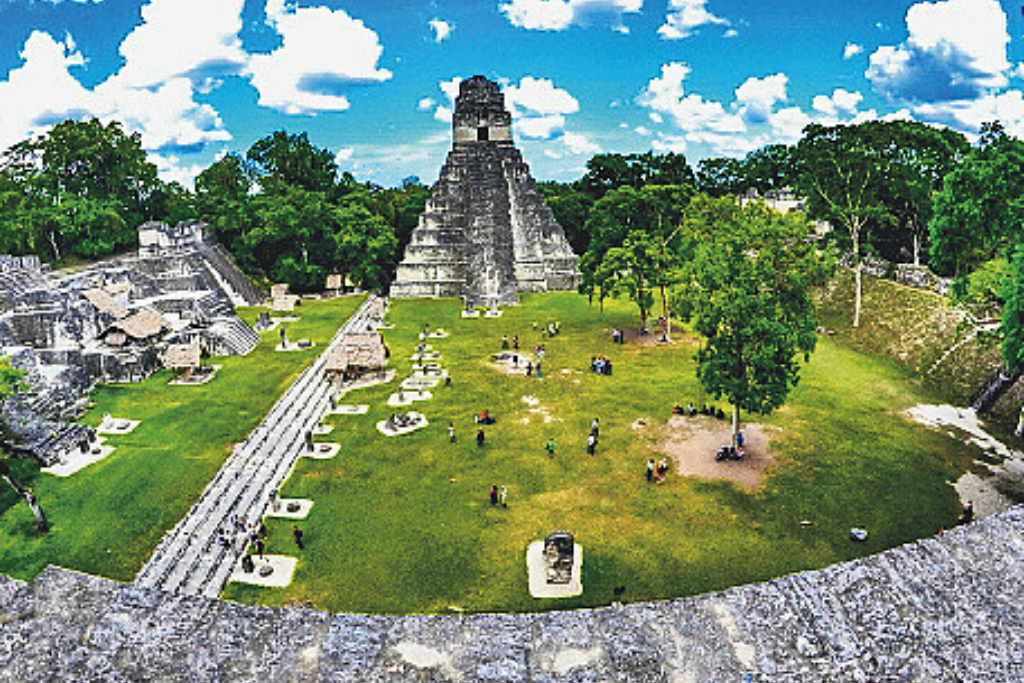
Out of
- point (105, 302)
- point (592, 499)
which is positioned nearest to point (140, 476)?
point (592, 499)

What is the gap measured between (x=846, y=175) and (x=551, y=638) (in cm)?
4008

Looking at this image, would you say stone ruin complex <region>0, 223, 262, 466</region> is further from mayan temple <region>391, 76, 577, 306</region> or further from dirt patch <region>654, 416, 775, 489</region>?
dirt patch <region>654, 416, 775, 489</region>

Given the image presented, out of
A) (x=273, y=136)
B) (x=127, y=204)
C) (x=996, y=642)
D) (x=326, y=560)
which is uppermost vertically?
(x=273, y=136)

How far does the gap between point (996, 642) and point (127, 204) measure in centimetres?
7798

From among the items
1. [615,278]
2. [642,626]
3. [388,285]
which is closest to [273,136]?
[388,285]

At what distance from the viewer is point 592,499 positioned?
2281 cm

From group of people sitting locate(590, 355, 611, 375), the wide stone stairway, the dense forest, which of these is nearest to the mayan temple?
the dense forest

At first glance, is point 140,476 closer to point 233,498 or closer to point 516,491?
point 233,498

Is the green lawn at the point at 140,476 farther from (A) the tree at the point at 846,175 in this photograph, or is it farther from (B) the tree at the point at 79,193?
(A) the tree at the point at 846,175

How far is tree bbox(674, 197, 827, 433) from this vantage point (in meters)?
22.8

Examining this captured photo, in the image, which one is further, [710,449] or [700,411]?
[700,411]

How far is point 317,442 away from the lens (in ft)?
92.3

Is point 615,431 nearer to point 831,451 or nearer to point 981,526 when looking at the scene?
point 831,451

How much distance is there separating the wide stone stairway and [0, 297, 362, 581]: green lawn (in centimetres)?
63
